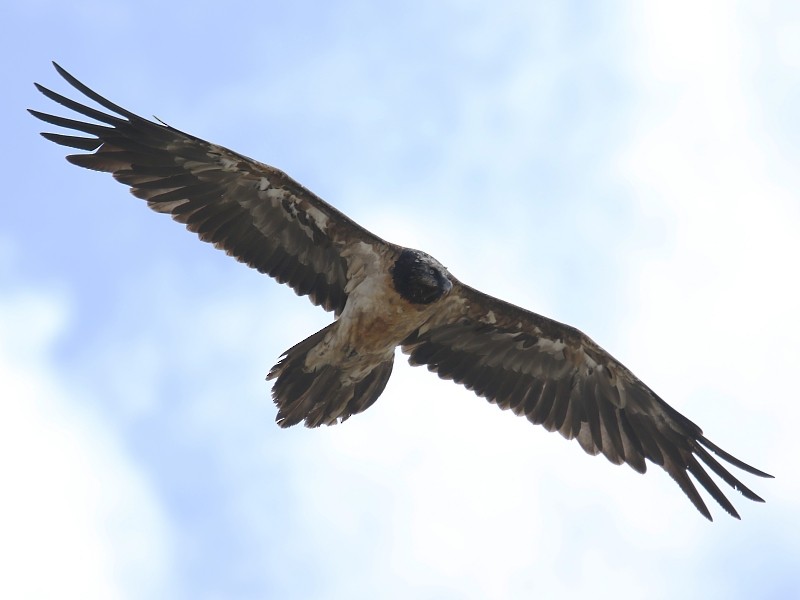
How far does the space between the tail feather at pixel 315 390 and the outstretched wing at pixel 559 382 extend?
3.02ft

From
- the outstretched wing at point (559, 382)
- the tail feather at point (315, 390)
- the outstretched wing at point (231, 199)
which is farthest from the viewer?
the outstretched wing at point (559, 382)

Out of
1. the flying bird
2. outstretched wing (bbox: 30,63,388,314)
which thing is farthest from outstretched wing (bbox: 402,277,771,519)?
outstretched wing (bbox: 30,63,388,314)

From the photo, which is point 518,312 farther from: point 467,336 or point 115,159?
point 115,159

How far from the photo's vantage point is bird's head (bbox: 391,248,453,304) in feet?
39.1

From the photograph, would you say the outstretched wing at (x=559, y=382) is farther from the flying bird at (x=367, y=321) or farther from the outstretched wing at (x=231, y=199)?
the outstretched wing at (x=231, y=199)

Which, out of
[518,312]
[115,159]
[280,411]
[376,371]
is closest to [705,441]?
[518,312]

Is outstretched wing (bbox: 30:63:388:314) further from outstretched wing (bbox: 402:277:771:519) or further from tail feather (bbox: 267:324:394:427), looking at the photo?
outstretched wing (bbox: 402:277:771:519)

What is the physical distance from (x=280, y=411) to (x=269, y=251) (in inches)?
60.3

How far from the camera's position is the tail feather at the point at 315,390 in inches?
476

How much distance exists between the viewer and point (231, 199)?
12273 millimetres

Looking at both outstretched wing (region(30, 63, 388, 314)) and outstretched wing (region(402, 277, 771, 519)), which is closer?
outstretched wing (region(30, 63, 388, 314))

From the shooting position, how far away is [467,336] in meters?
13.2

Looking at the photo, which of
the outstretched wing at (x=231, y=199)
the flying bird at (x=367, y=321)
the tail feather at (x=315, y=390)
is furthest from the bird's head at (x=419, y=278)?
the tail feather at (x=315, y=390)

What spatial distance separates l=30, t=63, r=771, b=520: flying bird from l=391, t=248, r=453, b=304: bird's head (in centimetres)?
1
